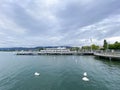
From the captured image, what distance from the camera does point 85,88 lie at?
17500mm

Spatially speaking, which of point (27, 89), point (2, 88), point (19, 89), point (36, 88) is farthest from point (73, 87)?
point (2, 88)

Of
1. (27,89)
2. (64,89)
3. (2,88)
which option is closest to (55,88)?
(64,89)

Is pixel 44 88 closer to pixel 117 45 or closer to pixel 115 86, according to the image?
pixel 115 86

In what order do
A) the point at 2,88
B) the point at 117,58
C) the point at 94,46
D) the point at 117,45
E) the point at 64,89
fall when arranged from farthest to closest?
the point at 94,46, the point at 117,45, the point at 117,58, the point at 2,88, the point at 64,89

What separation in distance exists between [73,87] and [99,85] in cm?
412

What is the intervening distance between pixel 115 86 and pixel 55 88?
908 centimetres

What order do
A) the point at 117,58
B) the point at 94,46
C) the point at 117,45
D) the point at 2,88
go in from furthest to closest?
the point at 94,46, the point at 117,45, the point at 117,58, the point at 2,88

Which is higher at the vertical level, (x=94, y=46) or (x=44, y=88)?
(x=94, y=46)

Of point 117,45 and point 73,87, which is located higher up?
point 117,45

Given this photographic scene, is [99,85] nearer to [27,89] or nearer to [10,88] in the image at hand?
[27,89]

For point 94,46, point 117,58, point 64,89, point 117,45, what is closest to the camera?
point 64,89

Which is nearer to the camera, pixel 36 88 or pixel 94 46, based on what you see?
pixel 36 88

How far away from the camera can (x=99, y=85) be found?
18516 mm

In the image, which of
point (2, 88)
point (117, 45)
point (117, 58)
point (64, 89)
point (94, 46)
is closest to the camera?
point (64, 89)
